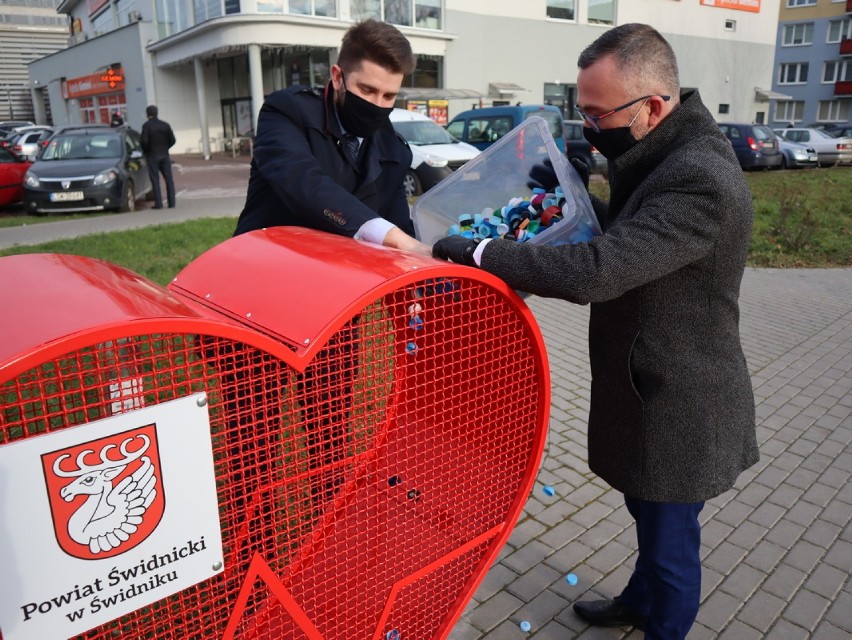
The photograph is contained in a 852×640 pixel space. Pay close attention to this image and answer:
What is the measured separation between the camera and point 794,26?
48438 millimetres

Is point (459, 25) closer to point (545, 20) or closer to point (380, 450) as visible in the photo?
point (545, 20)

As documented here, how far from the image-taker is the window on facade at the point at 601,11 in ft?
106

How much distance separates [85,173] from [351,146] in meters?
11.3

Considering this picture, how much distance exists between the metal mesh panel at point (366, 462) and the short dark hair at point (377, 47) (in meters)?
0.92

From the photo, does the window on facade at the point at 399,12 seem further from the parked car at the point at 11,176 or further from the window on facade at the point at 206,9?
the parked car at the point at 11,176

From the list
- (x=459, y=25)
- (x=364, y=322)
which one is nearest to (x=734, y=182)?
(x=364, y=322)

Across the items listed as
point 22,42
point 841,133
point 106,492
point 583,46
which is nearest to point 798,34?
point 583,46

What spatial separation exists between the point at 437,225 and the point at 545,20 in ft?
103

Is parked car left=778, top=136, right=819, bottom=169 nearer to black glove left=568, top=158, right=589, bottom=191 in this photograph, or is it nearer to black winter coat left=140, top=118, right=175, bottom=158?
black winter coat left=140, top=118, right=175, bottom=158

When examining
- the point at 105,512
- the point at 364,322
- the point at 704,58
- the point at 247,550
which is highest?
the point at 704,58

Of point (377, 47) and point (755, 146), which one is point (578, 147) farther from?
point (377, 47)

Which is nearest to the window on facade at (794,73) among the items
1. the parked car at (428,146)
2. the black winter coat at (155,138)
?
the parked car at (428,146)

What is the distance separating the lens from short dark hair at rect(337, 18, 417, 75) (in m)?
2.24

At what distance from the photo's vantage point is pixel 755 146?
2009 centimetres
